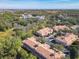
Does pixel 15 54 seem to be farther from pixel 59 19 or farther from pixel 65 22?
pixel 59 19

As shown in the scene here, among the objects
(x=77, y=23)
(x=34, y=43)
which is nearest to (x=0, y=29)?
(x=34, y=43)

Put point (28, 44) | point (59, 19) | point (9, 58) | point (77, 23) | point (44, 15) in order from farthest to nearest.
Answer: point (44, 15)
point (59, 19)
point (77, 23)
point (28, 44)
point (9, 58)

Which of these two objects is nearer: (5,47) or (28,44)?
(5,47)

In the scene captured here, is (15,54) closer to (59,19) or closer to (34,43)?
(34,43)

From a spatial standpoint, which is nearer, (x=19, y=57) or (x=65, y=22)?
(x=19, y=57)

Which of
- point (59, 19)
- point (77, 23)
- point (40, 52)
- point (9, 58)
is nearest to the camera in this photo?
point (9, 58)

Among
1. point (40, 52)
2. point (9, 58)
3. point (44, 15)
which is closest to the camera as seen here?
point (9, 58)

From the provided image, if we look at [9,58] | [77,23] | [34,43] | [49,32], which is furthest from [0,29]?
[9,58]

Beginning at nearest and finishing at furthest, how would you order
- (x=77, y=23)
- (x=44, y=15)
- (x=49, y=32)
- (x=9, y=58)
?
(x=9, y=58) → (x=49, y=32) → (x=77, y=23) → (x=44, y=15)
